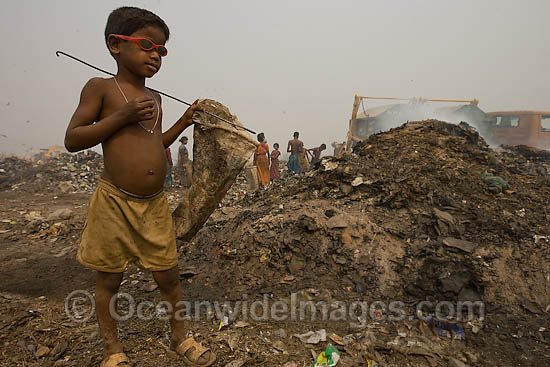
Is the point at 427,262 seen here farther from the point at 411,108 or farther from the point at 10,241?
the point at 411,108

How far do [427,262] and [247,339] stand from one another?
1.69 m

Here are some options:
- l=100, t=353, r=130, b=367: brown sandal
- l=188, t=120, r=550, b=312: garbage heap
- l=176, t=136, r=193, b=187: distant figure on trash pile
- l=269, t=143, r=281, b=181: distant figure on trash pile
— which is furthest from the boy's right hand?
l=269, t=143, r=281, b=181: distant figure on trash pile

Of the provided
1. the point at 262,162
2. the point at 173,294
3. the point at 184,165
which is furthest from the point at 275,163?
the point at 173,294

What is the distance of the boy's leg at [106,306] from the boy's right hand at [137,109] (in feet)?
2.56

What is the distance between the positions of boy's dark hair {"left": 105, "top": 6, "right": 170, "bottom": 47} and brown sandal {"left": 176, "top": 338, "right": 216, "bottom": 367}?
1595 mm

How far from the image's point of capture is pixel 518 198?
11.9ft

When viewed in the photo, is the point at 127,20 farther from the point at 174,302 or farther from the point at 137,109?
the point at 174,302

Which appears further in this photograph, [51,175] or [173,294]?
[51,175]

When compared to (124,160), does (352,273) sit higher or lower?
lower

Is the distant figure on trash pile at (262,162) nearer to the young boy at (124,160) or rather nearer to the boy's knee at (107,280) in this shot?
the young boy at (124,160)

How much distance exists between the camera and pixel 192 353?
1646mm

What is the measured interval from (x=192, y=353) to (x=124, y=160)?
1.06 metres

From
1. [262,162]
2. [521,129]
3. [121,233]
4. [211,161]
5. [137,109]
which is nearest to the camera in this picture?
[137,109]

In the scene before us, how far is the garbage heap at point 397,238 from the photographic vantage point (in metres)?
2.54
